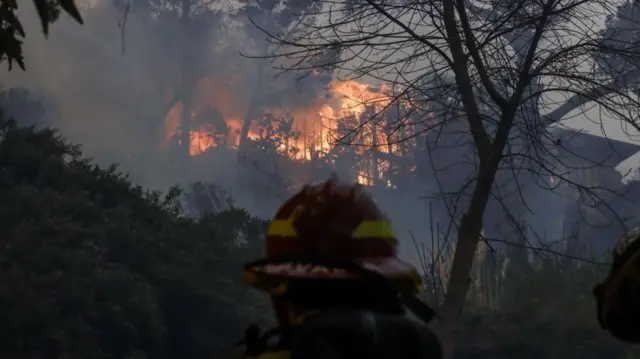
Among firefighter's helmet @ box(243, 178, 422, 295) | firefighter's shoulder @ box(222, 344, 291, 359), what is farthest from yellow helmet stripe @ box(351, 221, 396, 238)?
firefighter's shoulder @ box(222, 344, 291, 359)

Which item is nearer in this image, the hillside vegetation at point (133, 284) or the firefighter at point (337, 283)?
the firefighter at point (337, 283)

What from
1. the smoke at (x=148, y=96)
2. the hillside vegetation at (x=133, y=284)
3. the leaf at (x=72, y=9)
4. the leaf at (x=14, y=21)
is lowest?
→ the hillside vegetation at (x=133, y=284)

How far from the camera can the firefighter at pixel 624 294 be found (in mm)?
1546

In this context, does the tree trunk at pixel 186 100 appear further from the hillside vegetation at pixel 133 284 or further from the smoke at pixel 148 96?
the hillside vegetation at pixel 133 284

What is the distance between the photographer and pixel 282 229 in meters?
1.41

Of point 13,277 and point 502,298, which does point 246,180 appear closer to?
point 502,298

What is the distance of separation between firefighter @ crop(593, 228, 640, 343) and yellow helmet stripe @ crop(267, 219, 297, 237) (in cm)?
72

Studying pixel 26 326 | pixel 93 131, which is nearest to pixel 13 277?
pixel 26 326

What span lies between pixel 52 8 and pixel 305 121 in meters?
25.0

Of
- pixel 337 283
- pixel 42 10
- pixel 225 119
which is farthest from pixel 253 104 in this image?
pixel 337 283

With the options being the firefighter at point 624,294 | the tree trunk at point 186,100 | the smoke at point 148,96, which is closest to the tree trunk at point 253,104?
the smoke at point 148,96

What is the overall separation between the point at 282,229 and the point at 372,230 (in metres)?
0.17

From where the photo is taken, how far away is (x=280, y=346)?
125 centimetres

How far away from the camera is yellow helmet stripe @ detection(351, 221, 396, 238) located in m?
1.40
